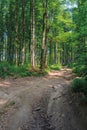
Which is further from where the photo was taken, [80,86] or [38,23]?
[38,23]

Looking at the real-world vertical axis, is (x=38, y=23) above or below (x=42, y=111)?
above

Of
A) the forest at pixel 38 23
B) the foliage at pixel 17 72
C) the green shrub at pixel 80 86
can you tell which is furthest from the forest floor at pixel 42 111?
the forest at pixel 38 23

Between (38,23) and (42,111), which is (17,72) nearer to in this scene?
(42,111)

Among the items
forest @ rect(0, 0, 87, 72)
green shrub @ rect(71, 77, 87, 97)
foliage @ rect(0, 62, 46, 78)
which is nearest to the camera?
green shrub @ rect(71, 77, 87, 97)

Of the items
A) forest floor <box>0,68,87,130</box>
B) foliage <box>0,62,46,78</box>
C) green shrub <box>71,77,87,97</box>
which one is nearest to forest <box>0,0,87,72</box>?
foliage <box>0,62,46,78</box>

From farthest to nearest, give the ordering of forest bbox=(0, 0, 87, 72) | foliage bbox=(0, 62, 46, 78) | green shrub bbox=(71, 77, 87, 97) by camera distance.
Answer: forest bbox=(0, 0, 87, 72), foliage bbox=(0, 62, 46, 78), green shrub bbox=(71, 77, 87, 97)

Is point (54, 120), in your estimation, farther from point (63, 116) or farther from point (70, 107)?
point (70, 107)

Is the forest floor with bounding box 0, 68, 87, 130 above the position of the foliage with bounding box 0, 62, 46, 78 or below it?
below

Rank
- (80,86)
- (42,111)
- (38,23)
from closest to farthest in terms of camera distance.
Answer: (42,111)
(80,86)
(38,23)

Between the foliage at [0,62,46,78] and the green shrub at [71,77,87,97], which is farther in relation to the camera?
the foliage at [0,62,46,78]

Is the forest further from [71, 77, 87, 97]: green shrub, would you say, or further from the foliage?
[71, 77, 87, 97]: green shrub

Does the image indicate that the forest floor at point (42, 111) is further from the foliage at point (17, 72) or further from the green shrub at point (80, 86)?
the foliage at point (17, 72)

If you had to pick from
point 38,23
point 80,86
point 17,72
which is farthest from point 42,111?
point 38,23

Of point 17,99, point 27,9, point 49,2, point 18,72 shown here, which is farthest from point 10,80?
point 27,9
